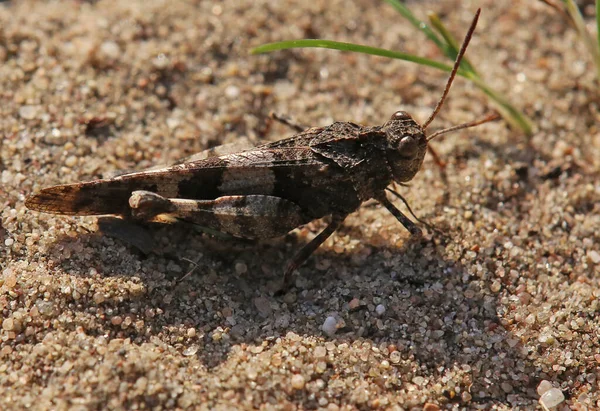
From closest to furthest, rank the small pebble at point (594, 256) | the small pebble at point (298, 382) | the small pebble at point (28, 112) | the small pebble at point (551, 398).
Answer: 1. the small pebble at point (298, 382)
2. the small pebble at point (551, 398)
3. the small pebble at point (594, 256)
4. the small pebble at point (28, 112)

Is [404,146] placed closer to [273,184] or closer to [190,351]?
[273,184]

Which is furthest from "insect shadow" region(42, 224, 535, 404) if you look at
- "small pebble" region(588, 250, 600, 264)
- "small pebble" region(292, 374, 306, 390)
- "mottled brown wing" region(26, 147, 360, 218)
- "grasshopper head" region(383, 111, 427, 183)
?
"small pebble" region(588, 250, 600, 264)

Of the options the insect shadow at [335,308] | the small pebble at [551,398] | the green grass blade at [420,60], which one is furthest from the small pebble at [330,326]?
the green grass blade at [420,60]

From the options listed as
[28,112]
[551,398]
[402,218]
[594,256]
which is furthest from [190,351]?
[594,256]

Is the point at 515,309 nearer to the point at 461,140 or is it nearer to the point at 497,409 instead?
the point at 497,409

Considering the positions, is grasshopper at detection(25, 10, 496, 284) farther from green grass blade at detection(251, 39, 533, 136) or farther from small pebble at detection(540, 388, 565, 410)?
small pebble at detection(540, 388, 565, 410)

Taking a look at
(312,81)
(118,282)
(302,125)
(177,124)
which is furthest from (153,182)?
(312,81)

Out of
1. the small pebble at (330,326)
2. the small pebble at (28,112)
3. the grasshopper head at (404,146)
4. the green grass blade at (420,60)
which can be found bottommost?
the small pebble at (330,326)

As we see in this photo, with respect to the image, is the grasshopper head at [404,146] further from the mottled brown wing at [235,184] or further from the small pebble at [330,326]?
the small pebble at [330,326]

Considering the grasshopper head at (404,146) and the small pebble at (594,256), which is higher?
the grasshopper head at (404,146)
